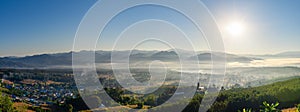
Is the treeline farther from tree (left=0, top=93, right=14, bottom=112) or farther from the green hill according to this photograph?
tree (left=0, top=93, right=14, bottom=112)

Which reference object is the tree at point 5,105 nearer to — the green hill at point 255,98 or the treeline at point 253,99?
the treeline at point 253,99

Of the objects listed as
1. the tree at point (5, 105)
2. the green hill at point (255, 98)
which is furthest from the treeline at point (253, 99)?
the tree at point (5, 105)

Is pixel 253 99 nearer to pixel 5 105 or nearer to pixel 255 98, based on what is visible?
pixel 255 98

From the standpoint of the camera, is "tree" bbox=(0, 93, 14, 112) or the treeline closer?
the treeline

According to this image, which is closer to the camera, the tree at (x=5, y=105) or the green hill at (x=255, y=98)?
the green hill at (x=255, y=98)

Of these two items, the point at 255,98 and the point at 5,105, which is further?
the point at 5,105

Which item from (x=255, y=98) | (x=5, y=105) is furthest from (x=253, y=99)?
(x=5, y=105)

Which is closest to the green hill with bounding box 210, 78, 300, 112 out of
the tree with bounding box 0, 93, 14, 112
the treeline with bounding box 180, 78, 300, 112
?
the treeline with bounding box 180, 78, 300, 112

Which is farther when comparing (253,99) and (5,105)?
(5,105)

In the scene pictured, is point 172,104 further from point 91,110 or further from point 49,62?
point 49,62

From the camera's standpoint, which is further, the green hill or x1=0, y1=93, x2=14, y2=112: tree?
x1=0, y1=93, x2=14, y2=112: tree

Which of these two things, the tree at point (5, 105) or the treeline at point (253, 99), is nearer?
the treeline at point (253, 99)
